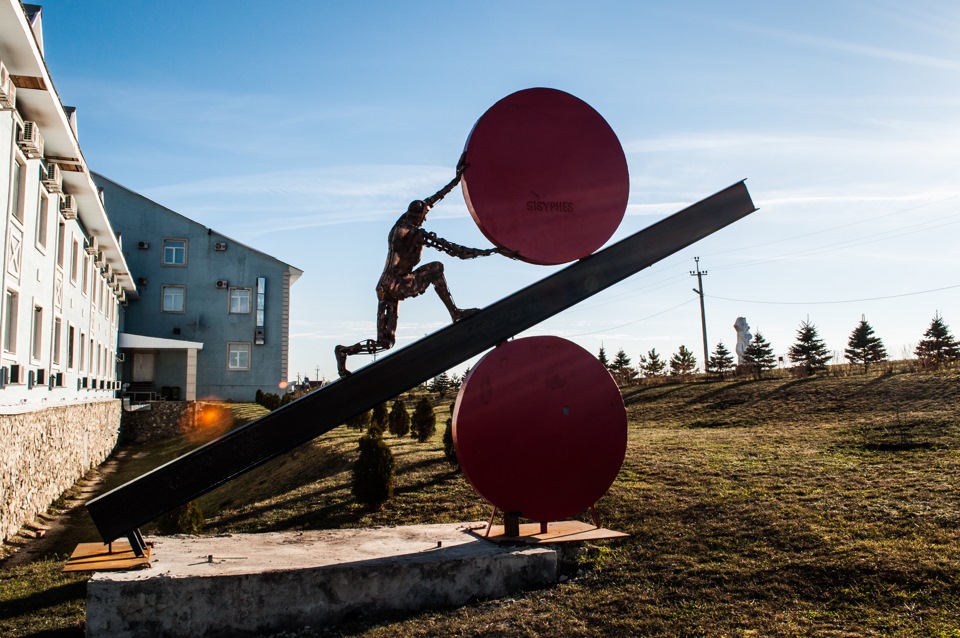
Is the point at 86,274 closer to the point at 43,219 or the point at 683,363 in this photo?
the point at 43,219

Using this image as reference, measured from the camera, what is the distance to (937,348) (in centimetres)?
2719

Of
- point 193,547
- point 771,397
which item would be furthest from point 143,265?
point 193,547

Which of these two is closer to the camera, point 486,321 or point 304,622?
point 304,622

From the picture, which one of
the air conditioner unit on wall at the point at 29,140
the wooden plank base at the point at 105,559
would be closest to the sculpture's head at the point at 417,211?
the wooden plank base at the point at 105,559

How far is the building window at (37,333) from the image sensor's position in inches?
569

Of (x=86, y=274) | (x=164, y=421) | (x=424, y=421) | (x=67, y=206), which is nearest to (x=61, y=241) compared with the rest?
(x=67, y=206)

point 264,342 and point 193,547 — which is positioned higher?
point 264,342

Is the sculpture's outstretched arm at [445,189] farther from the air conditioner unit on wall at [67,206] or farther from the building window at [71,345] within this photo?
the building window at [71,345]

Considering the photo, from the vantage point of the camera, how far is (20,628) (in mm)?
5238

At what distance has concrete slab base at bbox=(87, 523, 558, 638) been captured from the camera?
15.8ft

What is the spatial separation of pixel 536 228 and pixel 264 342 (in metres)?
31.7

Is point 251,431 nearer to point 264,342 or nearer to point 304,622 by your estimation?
point 304,622

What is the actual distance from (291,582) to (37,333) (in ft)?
40.9

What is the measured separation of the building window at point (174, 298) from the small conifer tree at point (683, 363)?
24.0 m
